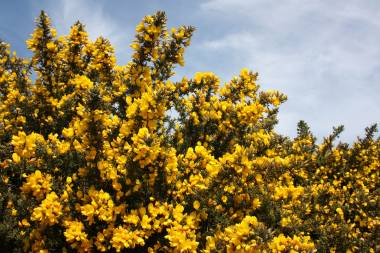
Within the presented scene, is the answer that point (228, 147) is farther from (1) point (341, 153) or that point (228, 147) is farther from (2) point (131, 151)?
(1) point (341, 153)

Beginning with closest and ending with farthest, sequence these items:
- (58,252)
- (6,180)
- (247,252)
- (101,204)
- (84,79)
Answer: (247,252)
(101,204)
(58,252)
(6,180)
(84,79)

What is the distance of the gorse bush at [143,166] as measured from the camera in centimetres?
365

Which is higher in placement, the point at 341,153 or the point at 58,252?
the point at 341,153

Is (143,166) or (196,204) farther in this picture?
(196,204)

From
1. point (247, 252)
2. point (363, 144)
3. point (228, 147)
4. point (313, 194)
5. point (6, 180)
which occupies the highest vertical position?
point (363, 144)

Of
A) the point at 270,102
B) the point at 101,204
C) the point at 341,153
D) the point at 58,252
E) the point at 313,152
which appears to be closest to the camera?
the point at 101,204

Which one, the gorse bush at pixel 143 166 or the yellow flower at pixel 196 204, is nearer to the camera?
the gorse bush at pixel 143 166

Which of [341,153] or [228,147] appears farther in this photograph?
[341,153]

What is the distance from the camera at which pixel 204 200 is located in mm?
4074

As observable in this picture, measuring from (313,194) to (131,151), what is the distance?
393cm

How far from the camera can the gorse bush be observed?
12.0 ft

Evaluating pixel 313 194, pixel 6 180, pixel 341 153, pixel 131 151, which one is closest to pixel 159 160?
pixel 131 151

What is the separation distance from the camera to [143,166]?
12.1 ft

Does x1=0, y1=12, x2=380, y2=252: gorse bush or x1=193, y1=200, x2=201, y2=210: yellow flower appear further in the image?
x1=193, y1=200, x2=201, y2=210: yellow flower
